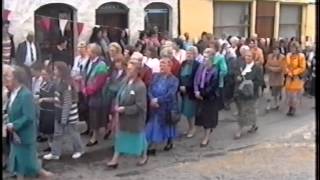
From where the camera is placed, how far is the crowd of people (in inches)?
232

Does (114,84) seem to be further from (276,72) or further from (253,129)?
(276,72)

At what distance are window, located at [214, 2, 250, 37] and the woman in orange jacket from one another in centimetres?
625

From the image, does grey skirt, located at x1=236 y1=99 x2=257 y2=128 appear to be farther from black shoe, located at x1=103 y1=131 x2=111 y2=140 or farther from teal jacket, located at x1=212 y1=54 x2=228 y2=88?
black shoe, located at x1=103 y1=131 x2=111 y2=140

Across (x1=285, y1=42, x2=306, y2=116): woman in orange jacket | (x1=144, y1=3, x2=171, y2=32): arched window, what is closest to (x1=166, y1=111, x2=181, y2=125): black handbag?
(x1=285, y1=42, x2=306, y2=116): woman in orange jacket

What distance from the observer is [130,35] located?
46.4 ft

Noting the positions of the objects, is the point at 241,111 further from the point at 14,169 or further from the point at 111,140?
the point at 14,169

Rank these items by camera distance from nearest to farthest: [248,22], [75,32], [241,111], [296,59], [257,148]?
[257,148] → [241,111] → [296,59] → [75,32] → [248,22]

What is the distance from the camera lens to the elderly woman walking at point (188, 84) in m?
8.41

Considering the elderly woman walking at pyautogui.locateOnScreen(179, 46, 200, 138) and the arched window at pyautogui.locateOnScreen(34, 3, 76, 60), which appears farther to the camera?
the arched window at pyautogui.locateOnScreen(34, 3, 76, 60)

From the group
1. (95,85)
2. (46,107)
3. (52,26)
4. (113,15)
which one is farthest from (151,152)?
(113,15)

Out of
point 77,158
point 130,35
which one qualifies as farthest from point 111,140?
point 130,35

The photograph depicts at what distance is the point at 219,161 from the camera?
24.6ft

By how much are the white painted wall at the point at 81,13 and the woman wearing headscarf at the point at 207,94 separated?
4.43 meters

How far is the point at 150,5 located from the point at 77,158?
8311 millimetres
